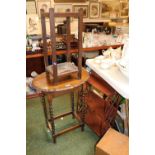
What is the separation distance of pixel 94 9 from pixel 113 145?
2760 mm

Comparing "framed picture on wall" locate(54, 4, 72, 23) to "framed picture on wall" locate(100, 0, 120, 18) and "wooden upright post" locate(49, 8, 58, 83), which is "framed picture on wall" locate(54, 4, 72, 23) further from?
"wooden upright post" locate(49, 8, 58, 83)

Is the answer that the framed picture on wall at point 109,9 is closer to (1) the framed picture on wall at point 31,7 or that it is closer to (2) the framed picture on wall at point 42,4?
(2) the framed picture on wall at point 42,4

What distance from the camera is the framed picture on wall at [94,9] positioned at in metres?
3.69

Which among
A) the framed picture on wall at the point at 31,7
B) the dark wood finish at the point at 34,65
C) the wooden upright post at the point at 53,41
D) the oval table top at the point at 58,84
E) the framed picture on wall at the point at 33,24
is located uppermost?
the framed picture on wall at the point at 31,7

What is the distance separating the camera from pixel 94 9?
3.73 m

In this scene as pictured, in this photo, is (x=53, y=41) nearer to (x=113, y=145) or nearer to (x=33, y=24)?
(x=113, y=145)

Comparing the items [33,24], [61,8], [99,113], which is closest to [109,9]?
[61,8]

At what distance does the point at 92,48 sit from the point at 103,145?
1.78 meters

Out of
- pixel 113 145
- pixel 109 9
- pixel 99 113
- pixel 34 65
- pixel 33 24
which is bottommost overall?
pixel 113 145

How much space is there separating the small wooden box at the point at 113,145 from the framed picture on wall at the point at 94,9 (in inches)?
101

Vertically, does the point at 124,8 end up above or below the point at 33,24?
above

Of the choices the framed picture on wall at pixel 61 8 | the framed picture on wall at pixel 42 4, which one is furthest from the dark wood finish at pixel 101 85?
the framed picture on wall at pixel 42 4

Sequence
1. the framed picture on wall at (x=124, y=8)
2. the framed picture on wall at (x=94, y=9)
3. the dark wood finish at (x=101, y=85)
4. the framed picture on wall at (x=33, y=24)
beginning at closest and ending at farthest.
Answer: the dark wood finish at (x=101, y=85) < the framed picture on wall at (x=33, y=24) < the framed picture on wall at (x=94, y=9) < the framed picture on wall at (x=124, y=8)
